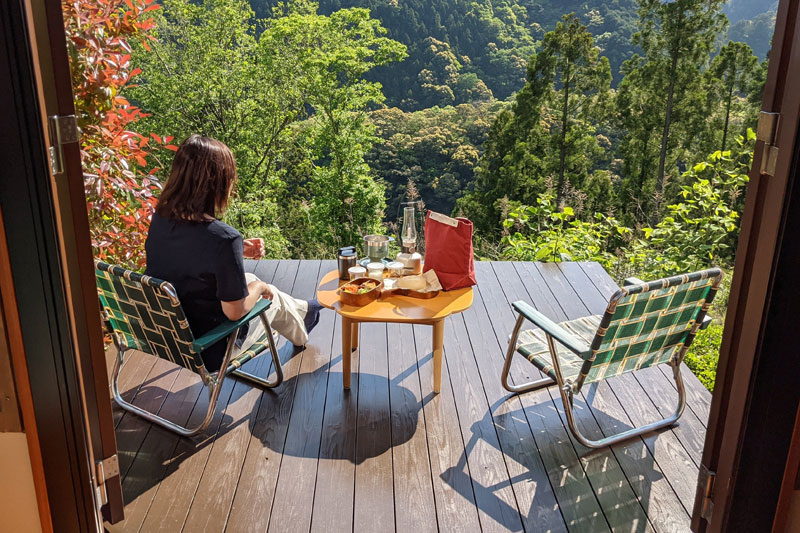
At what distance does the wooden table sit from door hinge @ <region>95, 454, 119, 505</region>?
103 centimetres

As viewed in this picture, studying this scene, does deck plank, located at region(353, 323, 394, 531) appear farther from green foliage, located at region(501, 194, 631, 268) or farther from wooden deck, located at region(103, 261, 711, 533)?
green foliage, located at region(501, 194, 631, 268)

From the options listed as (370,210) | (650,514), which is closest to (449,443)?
(650,514)

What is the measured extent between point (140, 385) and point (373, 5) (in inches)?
725

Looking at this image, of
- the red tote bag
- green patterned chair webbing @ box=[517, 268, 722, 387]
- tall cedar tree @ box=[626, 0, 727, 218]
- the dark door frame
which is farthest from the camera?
tall cedar tree @ box=[626, 0, 727, 218]

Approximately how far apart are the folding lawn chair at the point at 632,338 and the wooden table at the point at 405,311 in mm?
310

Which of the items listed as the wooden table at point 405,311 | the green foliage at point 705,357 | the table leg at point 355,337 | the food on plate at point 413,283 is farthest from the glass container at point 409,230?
the green foliage at point 705,357

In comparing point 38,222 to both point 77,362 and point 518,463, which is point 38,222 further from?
point 518,463

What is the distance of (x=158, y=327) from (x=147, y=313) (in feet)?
0.21

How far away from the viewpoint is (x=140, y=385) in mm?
2953

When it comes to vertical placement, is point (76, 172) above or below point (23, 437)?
above

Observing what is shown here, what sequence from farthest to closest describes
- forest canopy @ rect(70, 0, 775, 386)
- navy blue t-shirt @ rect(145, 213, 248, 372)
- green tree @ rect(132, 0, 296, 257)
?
forest canopy @ rect(70, 0, 775, 386), green tree @ rect(132, 0, 296, 257), navy blue t-shirt @ rect(145, 213, 248, 372)

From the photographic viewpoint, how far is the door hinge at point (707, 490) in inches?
74.6

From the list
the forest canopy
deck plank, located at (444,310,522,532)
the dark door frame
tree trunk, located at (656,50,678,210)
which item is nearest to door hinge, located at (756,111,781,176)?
the dark door frame

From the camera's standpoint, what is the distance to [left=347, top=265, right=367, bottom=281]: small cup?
3.02m
